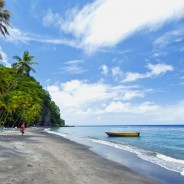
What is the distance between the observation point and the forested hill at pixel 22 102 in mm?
48344

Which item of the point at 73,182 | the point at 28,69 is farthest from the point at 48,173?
the point at 28,69

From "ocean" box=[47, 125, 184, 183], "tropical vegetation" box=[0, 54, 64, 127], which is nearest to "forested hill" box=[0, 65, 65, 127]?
"tropical vegetation" box=[0, 54, 64, 127]

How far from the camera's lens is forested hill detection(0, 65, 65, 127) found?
4834 cm

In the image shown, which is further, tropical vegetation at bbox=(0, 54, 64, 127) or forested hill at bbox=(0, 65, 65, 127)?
forested hill at bbox=(0, 65, 65, 127)

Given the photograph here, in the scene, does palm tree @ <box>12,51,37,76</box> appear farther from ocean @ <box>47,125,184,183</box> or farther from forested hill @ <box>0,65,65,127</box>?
ocean @ <box>47,125,184,183</box>

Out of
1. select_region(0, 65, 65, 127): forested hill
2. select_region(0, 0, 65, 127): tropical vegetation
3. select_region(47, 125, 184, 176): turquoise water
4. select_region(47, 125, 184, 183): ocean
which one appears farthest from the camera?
select_region(0, 65, 65, 127): forested hill

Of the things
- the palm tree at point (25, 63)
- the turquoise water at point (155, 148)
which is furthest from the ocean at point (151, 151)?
the palm tree at point (25, 63)

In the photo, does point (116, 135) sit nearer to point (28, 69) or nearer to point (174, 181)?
point (28, 69)

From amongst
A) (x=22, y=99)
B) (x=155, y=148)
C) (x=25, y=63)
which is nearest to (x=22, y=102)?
(x=22, y=99)

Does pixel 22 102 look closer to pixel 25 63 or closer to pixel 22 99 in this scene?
pixel 22 99

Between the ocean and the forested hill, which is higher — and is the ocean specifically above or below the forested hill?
below

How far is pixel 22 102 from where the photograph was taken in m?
70.1

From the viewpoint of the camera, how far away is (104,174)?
1230 centimetres

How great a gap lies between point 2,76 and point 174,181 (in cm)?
3355
